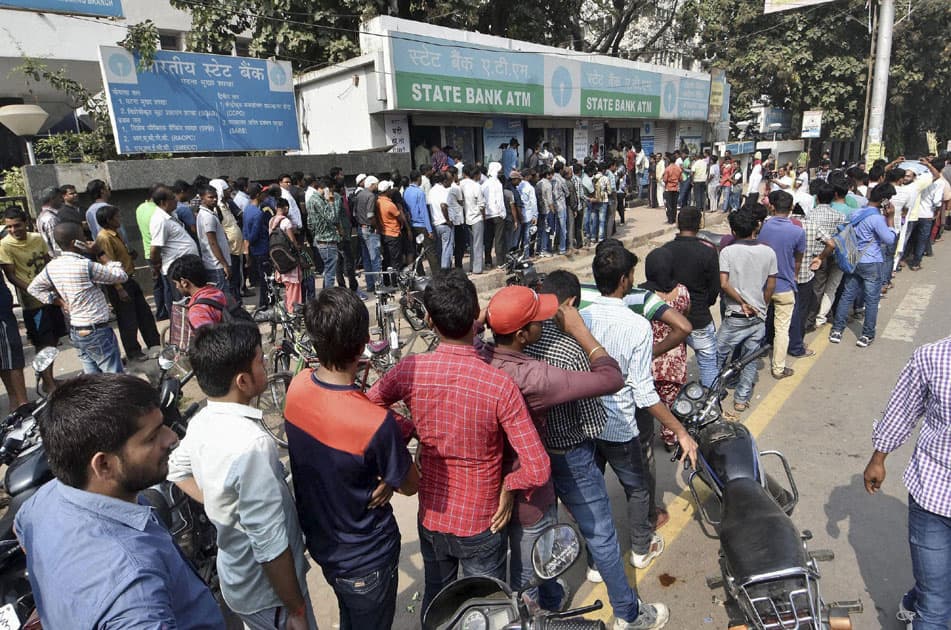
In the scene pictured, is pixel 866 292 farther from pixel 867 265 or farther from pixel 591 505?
pixel 591 505

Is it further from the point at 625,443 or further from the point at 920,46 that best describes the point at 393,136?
the point at 920,46

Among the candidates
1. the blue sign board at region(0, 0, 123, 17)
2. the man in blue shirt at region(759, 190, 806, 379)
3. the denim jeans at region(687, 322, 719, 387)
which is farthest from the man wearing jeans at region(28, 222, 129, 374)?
the blue sign board at region(0, 0, 123, 17)

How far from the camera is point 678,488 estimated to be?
12.4 feet

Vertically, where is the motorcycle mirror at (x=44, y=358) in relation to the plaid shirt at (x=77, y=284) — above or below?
below

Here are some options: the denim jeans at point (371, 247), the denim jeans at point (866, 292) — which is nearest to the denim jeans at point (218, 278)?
the denim jeans at point (371, 247)

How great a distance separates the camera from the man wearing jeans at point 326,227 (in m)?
7.34

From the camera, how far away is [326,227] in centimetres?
742

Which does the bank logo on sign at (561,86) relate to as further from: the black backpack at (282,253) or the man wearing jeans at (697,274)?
the man wearing jeans at (697,274)

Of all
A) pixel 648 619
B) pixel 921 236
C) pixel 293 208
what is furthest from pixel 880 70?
pixel 648 619

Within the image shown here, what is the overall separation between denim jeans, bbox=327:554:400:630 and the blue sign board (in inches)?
446

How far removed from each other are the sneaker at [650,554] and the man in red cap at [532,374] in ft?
3.38

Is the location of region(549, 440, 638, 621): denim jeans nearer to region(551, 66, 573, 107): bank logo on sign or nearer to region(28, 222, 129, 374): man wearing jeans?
region(28, 222, 129, 374): man wearing jeans

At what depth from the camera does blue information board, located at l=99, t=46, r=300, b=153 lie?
8.03 metres

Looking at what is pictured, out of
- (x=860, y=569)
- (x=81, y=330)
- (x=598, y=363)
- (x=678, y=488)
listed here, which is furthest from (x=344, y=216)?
(x=860, y=569)
